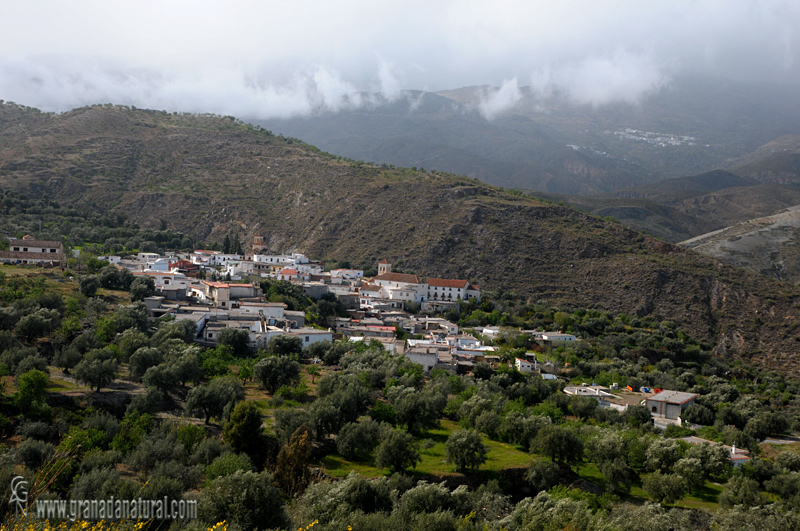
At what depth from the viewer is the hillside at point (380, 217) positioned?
6125cm

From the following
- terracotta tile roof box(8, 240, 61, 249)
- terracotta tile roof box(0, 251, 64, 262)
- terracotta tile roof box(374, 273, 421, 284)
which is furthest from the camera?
terracotta tile roof box(374, 273, 421, 284)

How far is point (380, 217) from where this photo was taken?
78.2 metres

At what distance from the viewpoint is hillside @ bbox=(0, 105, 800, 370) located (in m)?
61.2

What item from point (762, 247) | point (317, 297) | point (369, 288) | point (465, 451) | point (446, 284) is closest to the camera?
point (465, 451)

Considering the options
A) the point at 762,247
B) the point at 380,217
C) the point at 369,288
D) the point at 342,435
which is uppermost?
the point at 380,217

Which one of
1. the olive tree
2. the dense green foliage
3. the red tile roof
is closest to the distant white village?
the dense green foliage

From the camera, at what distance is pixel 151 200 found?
83.8 m

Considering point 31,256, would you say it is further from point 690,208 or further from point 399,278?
point 690,208

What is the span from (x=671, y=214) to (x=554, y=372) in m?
132

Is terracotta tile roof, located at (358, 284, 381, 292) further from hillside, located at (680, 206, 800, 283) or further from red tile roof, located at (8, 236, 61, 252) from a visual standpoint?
hillside, located at (680, 206, 800, 283)

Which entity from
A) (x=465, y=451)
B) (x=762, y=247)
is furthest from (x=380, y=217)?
(x=762, y=247)

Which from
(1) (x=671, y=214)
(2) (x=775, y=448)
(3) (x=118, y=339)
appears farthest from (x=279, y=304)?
(1) (x=671, y=214)

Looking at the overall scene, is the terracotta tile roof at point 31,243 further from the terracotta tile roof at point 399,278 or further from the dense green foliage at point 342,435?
the terracotta tile roof at point 399,278

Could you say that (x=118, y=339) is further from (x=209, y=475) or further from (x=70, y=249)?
(x=70, y=249)
